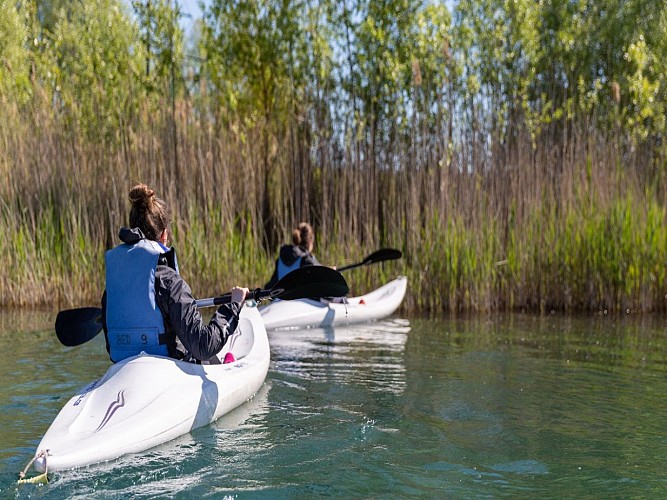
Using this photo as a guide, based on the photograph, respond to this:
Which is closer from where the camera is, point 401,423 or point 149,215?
point 149,215

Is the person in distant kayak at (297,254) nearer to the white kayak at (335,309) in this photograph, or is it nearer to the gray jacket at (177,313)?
the white kayak at (335,309)

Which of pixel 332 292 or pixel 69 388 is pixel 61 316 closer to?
pixel 69 388

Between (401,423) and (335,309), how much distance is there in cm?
422

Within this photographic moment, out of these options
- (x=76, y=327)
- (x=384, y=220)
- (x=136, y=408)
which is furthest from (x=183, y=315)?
(x=384, y=220)

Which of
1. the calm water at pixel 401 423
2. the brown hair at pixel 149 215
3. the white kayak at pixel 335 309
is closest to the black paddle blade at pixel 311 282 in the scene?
the calm water at pixel 401 423

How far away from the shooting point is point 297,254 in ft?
28.8

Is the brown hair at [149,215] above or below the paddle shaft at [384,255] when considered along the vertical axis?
above

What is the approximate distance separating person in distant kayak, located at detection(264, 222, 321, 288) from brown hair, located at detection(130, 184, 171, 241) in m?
4.02

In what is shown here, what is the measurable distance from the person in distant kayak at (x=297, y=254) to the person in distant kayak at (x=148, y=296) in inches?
157

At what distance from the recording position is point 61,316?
5340 mm

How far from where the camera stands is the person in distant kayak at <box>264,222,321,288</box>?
876 centimetres

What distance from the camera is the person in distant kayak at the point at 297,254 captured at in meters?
8.76

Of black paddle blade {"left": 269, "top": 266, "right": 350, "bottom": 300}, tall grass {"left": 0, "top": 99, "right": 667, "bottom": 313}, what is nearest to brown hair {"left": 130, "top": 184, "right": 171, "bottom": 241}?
black paddle blade {"left": 269, "top": 266, "right": 350, "bottom": 300}

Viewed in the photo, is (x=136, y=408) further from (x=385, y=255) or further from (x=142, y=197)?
(x=385, y=255)
